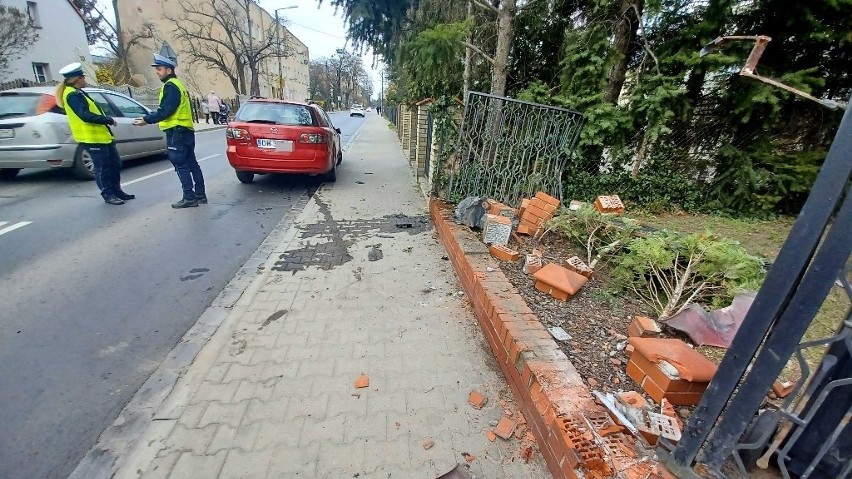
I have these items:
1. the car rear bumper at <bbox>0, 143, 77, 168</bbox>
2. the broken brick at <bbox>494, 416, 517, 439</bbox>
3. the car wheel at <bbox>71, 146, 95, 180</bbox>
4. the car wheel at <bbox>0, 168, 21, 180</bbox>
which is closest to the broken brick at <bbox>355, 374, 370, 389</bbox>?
the broken brick at <bbox>494, 416, 517, 439</bbox>

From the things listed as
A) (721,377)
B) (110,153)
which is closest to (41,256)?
(110,153)

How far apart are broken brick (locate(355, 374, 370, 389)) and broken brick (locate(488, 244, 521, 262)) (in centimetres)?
179

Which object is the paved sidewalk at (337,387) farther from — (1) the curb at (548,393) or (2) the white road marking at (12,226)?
(2) the white road marking at (12,226)

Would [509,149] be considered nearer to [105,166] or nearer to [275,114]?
[275,114]

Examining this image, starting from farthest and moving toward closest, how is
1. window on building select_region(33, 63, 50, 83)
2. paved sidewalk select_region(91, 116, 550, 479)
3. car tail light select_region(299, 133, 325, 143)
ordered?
window on building select_region(33, 63, 50, 83), car tail light select_region(299, 133, 325, 143), paved sidewalk select_region(91, 116, 550, 479)

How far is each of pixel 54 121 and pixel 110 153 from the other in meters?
1.67

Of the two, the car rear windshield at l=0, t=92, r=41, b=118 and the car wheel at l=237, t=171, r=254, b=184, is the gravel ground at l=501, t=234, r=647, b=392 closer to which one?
the car wheel at l=237, t=171, r=254, b=184

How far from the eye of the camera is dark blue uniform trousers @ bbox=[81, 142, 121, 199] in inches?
221

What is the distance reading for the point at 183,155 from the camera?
577 centimetres

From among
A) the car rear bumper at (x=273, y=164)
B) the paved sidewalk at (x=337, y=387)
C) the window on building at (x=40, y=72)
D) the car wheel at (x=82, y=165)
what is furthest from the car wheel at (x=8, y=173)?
the window on building at (x=40, y=72)

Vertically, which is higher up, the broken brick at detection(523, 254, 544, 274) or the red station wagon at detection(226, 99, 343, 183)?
the red station wagon at detection(226, 99, 343, 183)

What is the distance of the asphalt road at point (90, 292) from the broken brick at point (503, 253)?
8.48 ft

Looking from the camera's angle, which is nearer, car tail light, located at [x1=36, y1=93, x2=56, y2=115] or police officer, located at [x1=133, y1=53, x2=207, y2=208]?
police officer, located at [x1=133, y1=53, x2=207, y2=208]

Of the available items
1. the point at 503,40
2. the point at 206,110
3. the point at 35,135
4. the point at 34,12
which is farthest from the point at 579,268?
the point at 34,12
